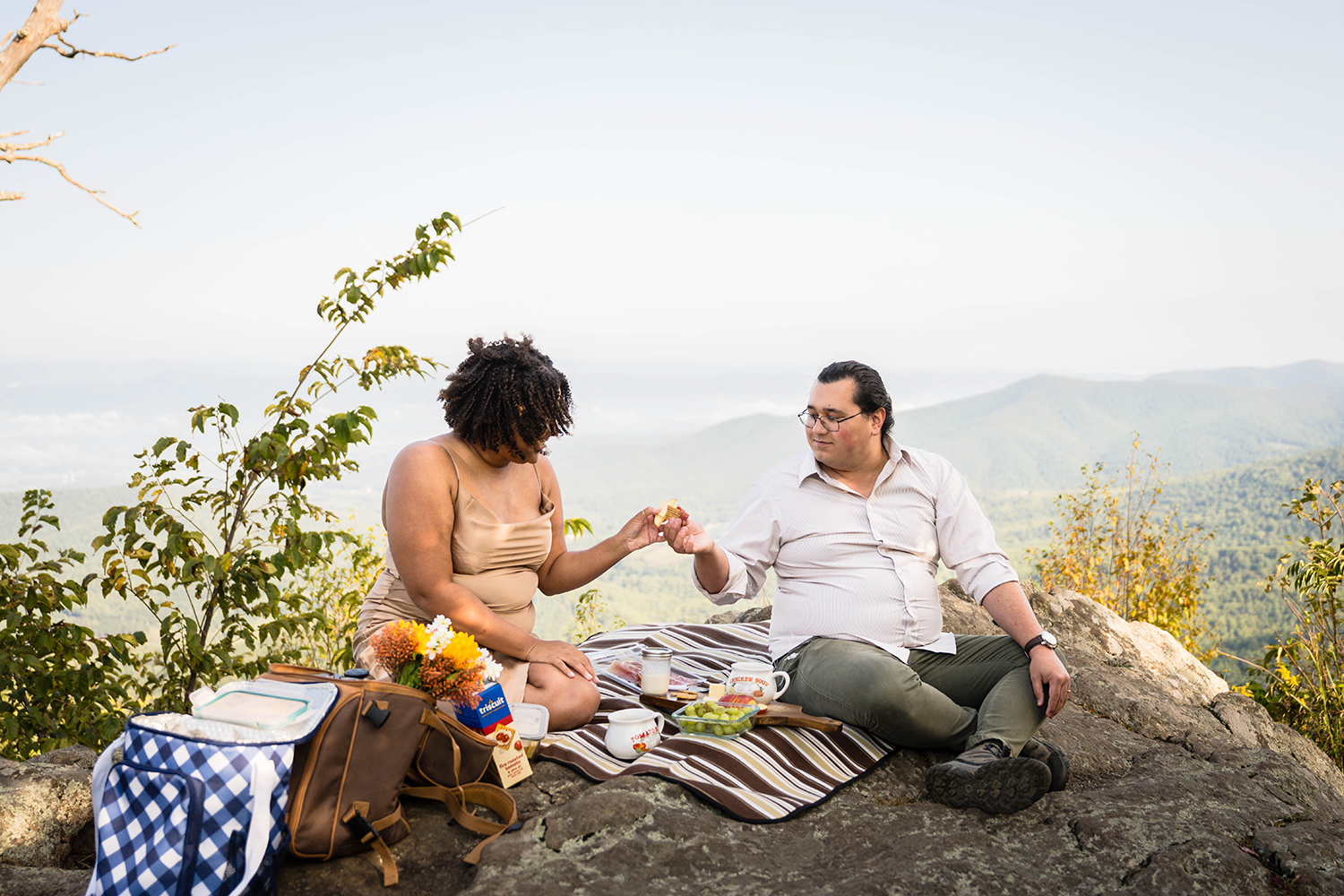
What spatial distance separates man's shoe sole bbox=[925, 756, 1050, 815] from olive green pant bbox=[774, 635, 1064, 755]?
0.25 metres

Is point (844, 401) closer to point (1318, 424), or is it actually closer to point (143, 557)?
point (143, 557)

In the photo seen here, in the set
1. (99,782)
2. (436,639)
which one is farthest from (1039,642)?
(99,782)

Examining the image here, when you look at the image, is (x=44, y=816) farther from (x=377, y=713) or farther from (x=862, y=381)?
(x=862, y=381)

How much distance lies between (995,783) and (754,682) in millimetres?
992

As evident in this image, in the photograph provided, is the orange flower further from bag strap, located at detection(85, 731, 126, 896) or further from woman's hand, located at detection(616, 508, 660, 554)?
woman's hand, located at detection(616, 508, 660, 554)

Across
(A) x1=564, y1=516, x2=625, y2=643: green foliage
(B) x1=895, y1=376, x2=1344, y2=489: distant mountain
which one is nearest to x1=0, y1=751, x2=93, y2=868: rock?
(A) x1=564, y1=516, x2=625, y2=643: green foliage

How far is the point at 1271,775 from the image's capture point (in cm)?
360

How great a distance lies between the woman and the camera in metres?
→ 3.24

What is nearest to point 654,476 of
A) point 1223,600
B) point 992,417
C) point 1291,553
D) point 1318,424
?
point 992,417

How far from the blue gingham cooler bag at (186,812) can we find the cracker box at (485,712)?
2.24 ft

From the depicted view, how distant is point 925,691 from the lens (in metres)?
3.36

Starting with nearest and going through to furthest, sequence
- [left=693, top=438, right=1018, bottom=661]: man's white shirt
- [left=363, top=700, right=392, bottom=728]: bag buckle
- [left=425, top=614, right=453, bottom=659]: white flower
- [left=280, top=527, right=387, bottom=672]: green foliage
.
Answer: [left=363, top=700, right=392, bottom=728]: bag buckle
[left=425, top=614, right=453, bottom=659]: white flower
[left=693, top=438, right=1018, bottom=661]: man's white shirt
[left=280, top=527, right=387, bottom=672]: green foliage

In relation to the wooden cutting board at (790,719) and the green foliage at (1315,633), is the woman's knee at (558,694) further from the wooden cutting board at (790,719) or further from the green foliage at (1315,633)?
the green foliage at (1315,633)

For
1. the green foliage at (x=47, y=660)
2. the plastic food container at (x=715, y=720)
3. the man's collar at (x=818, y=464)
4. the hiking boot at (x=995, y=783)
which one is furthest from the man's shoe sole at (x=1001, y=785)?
the green foliage at (x=47, y=660)
